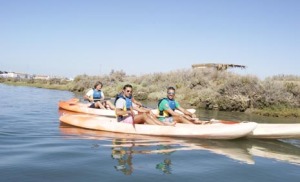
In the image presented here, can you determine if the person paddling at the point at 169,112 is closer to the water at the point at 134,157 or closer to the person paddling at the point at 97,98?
the water at the point at 134,157

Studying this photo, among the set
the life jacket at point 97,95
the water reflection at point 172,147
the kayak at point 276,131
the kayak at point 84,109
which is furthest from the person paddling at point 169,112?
the life jacket at point 97,95

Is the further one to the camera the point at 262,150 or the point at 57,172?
the point at 262,150

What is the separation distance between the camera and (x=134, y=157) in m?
6.99

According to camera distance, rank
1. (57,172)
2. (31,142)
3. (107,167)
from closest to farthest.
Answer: (57,172), (107,167), (31,142)

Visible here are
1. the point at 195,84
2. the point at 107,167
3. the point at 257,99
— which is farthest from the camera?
the point at 195,84

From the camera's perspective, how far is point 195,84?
26.0 metres

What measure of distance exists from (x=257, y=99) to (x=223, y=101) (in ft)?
5.75

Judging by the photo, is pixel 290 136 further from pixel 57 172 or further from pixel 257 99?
pixel 257 99

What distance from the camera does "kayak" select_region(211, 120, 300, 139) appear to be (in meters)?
8.91

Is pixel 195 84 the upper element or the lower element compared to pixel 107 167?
upper

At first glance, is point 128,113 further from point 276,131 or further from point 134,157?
point 276,131

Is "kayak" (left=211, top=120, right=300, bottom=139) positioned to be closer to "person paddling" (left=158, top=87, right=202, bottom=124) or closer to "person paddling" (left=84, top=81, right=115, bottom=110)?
"person paddling" (left=158, top=87, right=202, bottom=124)

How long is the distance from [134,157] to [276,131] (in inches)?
A: 162

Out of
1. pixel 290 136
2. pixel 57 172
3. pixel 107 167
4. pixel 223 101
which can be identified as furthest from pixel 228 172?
pixel 223 101
